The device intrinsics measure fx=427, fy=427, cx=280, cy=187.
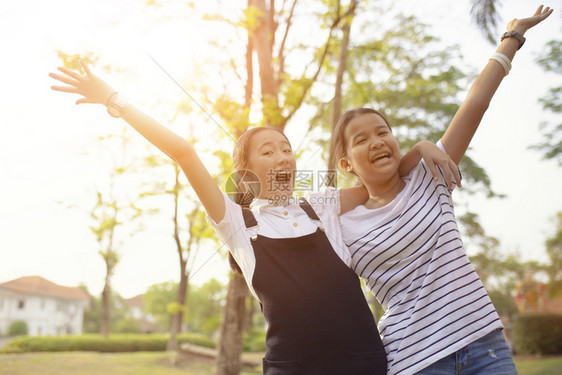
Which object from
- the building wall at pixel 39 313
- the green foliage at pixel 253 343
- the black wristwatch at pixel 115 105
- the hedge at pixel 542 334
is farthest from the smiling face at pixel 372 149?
the green foliage at pixel 253 343

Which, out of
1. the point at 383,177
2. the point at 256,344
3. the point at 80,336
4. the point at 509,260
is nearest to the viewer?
the point at 383,177

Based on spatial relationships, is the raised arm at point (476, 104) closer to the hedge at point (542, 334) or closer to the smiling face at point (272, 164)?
the smiling face at point (272, 164)

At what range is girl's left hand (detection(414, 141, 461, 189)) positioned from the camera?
1.43 m

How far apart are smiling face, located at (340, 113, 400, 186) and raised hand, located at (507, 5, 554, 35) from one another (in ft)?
1.96

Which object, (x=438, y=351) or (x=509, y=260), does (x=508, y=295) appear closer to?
(x=509, y=260)

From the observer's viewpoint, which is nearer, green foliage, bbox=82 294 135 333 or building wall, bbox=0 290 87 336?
building wall, bbox=0 290 87 336

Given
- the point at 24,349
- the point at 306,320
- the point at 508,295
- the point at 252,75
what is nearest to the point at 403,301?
the point at 306,320

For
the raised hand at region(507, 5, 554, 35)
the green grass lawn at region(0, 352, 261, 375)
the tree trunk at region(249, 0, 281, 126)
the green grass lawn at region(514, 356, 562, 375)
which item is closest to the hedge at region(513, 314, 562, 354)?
the green grass lawn at region(514, 356, 562, 375)

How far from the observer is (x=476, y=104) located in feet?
4.93

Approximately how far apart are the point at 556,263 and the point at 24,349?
2545 centimetres

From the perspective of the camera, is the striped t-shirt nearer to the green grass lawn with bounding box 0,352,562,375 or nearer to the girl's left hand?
the girl's left hand

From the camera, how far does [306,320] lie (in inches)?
54.2

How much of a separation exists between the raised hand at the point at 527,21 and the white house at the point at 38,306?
5.23 metres

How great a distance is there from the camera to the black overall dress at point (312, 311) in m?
1.33
